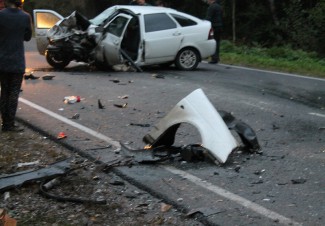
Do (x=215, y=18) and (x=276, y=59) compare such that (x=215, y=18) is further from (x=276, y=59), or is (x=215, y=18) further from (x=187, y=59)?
(x=276, y=59)

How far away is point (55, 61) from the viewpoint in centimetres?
1445

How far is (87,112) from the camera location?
29.1ft

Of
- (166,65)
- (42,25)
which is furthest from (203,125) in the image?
(42,25)

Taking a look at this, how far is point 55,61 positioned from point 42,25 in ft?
4.58

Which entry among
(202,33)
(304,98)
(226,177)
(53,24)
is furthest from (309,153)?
(53,24)

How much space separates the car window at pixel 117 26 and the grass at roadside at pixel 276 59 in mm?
4554

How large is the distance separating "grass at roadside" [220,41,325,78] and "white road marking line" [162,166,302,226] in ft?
31.4

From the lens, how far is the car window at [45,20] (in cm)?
1519

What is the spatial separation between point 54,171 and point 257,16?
73.4ft

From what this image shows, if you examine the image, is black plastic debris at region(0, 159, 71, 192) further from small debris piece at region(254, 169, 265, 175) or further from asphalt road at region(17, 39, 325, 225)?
small debris piece at region(254, 169, 265, 175)

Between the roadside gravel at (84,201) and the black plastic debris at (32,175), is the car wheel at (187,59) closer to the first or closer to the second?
the roadside gravel at (84,201)

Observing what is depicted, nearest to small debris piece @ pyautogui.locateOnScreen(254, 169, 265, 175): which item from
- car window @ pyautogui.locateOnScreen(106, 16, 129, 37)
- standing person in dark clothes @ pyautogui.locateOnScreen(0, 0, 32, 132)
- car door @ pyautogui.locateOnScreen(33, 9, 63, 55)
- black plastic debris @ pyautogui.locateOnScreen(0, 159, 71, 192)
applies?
black plastic debris @ pyautogui.locateOnScreen(0, 159, 71, 192)

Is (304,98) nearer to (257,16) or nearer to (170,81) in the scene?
(170,81)

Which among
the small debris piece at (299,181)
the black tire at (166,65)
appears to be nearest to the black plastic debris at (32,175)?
the small debris piece at (299,181)
